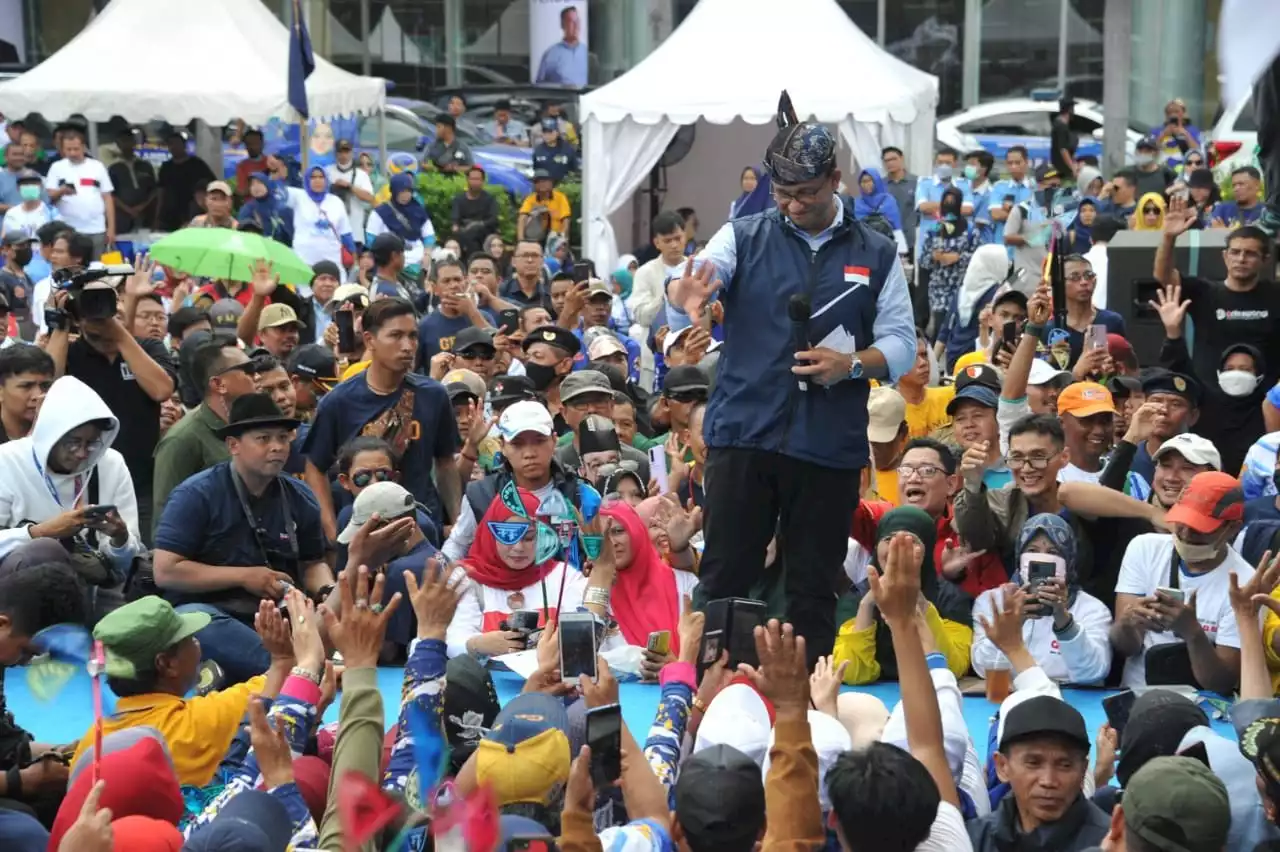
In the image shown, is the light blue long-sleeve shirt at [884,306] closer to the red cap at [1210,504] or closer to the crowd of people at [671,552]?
the crowd of people at [671,552]

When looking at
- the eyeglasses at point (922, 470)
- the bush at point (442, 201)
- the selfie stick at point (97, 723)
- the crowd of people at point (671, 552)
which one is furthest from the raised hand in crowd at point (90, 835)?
the bush at point (442, 201)

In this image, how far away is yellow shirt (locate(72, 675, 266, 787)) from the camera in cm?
460

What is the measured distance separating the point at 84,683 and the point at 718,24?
13.3 m

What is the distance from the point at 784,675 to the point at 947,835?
49 cm

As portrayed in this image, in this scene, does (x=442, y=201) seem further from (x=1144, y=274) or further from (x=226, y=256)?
(x=1144, y=274)

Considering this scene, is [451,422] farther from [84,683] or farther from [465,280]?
[465,280]

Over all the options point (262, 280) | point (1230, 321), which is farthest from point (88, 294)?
point (1230, 321)

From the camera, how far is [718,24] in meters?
18.6

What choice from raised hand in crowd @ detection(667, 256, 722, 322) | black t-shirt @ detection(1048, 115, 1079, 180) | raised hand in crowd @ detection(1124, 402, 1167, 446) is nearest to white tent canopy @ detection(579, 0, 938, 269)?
black t-shirt @ detection(1048, 115, 1079, 180)

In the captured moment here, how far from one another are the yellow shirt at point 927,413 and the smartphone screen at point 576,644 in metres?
4.27

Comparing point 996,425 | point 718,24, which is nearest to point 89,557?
point 996,425

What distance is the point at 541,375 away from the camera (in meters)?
9.05

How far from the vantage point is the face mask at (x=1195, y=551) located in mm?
6441

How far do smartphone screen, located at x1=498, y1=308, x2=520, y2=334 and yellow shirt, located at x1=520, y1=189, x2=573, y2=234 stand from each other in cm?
813
